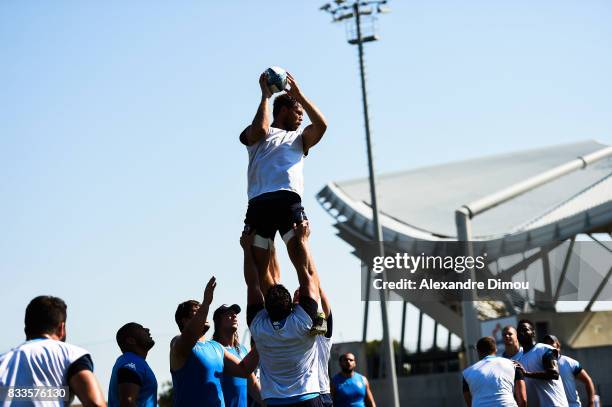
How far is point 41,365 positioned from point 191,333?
2.43 m

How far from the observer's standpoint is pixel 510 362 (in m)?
12.3

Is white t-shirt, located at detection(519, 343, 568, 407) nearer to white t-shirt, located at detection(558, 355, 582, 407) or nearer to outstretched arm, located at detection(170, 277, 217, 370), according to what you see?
white t-shirt, located at detection(558, 355, 582, 407)

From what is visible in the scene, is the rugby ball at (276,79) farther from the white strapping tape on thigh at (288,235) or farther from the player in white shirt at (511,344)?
the player in white shirt at (511,344)

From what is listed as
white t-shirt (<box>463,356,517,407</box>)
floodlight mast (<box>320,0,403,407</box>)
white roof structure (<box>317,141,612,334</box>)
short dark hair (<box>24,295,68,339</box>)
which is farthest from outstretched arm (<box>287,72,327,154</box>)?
white roof structure (<box>317,141,612,334</box>)

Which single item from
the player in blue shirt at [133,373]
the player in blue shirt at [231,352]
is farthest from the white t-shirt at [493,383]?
the player in blue shirt at [133,373]

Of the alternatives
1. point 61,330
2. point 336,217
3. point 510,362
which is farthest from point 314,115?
point 336,217

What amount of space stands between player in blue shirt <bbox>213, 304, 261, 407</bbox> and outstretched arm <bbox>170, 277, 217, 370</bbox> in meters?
0.50

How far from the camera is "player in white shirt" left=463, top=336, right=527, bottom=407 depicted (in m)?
12.1

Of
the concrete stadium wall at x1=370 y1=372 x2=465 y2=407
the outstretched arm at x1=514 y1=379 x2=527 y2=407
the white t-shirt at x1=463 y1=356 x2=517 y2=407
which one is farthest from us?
the concrete stadium wall at x1=370 y1=372 x2=465 y2=407

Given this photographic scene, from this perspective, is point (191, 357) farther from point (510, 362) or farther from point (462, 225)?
point (462, 225)

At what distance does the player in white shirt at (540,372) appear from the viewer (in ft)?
42.7

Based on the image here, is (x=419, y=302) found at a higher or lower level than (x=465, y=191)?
lower

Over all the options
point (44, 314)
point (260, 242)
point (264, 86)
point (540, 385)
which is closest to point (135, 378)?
point (260, 242)

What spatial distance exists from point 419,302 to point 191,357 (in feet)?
148
